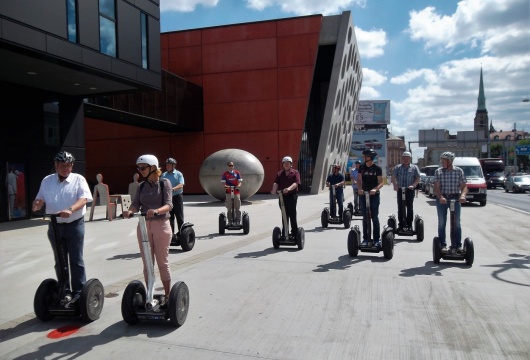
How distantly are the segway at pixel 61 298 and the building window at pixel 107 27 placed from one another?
11.4 metres

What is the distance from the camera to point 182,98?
3038 cm

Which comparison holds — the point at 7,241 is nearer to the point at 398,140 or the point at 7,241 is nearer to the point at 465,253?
the point at 465,253

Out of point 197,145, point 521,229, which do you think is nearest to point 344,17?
point 197,145

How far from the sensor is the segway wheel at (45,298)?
4.79 m

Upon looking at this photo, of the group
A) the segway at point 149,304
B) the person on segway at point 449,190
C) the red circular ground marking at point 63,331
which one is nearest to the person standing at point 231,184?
the person on segway at point 449,190

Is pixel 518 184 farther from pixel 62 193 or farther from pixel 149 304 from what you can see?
pixel 62 193

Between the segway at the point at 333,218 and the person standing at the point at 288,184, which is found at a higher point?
the person standing at the point at 288,184

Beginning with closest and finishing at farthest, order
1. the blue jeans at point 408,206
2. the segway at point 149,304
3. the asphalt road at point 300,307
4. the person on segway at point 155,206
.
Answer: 1. the asphalt road at point 300,307
2. the segway at point 149,304
3. the person on segway at point 155,206
4. the blue jeans at point 408,206

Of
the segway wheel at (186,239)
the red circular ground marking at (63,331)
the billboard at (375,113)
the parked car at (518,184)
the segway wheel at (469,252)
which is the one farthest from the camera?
the billboard at (375,113)

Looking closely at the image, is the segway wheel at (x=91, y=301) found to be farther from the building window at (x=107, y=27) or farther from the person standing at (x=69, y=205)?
the building window at (x=107, y=27)

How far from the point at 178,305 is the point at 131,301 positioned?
491 millimetres

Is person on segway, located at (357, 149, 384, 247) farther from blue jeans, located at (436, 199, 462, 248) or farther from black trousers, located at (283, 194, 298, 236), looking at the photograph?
black trousers, located at (283, 194, 298, 236)

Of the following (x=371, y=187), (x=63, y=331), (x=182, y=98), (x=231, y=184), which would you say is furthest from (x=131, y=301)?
(x=182, y=98)

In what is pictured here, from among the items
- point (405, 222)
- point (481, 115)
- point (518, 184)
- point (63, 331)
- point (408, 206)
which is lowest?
point (63, 331)
